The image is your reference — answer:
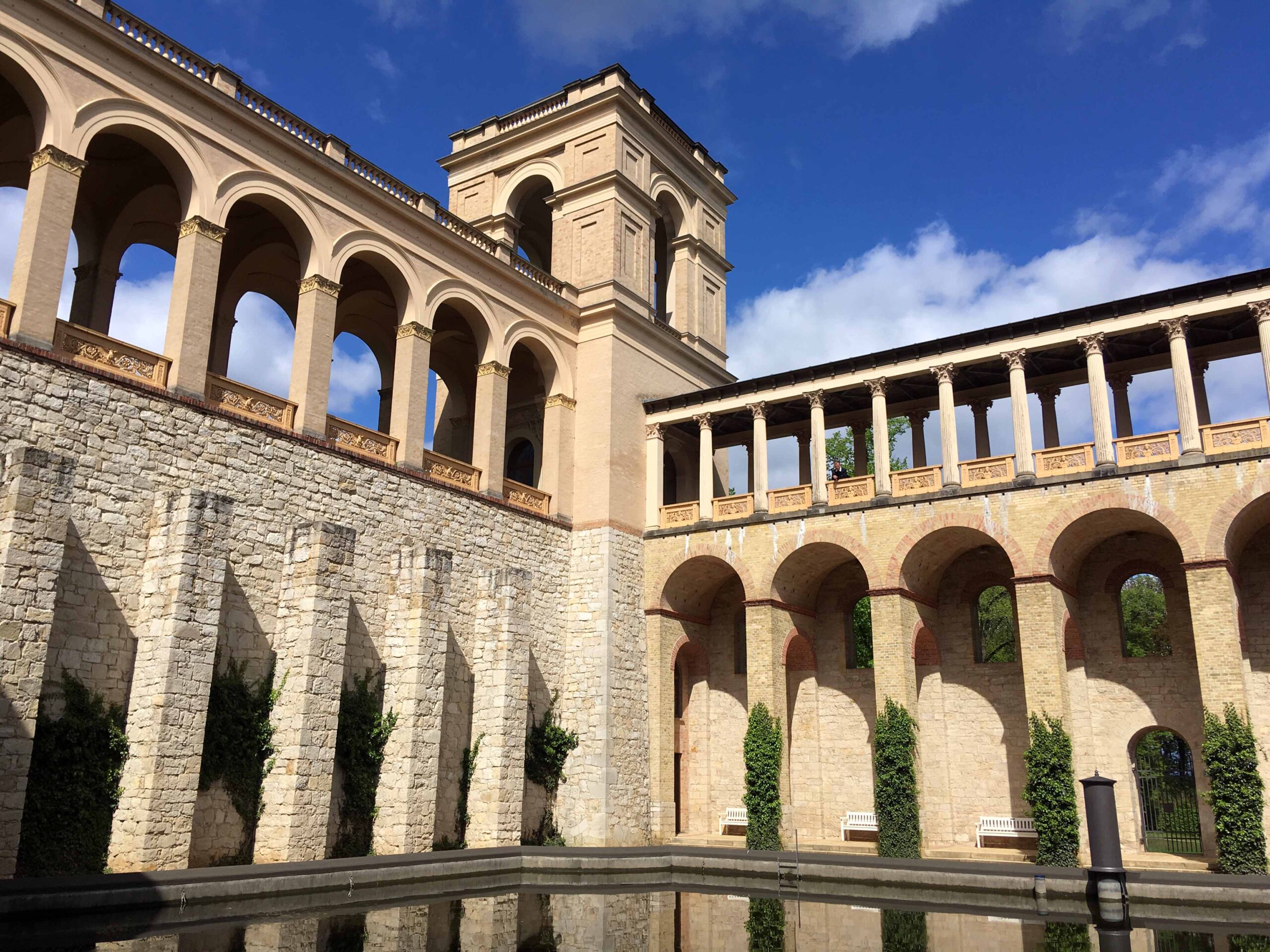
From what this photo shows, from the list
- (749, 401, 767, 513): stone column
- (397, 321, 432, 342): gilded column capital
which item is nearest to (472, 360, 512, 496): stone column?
(397, 321, 432, 342): gilded column capital

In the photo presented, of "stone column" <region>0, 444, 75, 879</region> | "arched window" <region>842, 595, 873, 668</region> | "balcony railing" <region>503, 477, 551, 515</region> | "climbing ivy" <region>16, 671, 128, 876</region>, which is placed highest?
"balcony railing" <region>503, 477, 551, 515</region>

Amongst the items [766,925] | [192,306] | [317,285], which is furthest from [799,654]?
[192,306]

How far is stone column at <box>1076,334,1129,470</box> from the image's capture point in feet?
74.5

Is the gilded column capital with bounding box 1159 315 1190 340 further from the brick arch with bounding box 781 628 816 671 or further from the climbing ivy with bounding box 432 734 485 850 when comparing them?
the climbing ivy with bounding box 432 734 485 850

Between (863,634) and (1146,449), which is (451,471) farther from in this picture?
(863,634)

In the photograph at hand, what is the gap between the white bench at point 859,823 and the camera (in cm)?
2552

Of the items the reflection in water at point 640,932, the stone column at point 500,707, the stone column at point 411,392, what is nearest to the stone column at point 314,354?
the stone column at point 411,392

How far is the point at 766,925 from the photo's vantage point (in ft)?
44.4

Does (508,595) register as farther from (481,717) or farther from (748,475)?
(748,475)

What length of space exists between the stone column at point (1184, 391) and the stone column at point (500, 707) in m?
14.6

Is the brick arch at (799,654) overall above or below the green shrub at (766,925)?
above

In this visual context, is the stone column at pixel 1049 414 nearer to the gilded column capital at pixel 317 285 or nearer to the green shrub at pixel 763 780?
the green shrub at pixel 763 780

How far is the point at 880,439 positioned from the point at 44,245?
18.2 metres

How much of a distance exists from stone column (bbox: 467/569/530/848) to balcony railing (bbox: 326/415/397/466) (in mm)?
3525
